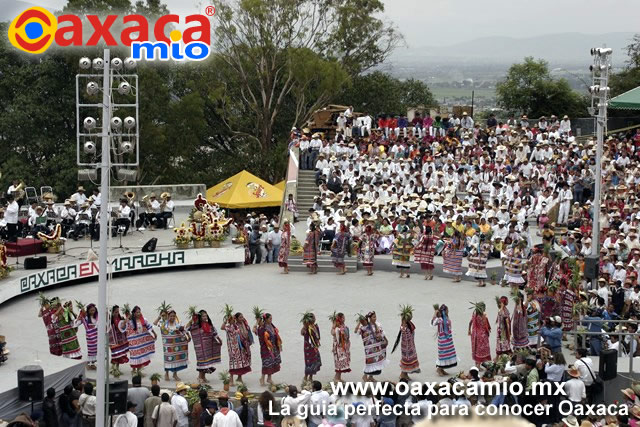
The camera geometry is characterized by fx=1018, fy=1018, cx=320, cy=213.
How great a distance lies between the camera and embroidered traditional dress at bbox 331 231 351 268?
2458cm

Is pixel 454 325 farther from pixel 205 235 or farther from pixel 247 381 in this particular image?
pixel 205 235

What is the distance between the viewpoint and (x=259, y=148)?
4791 centimetres

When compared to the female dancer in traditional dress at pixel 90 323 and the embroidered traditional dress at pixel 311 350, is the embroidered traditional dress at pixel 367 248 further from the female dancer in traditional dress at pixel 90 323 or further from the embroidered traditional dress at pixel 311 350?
the female dancer in traditional dress at pixel 90 323

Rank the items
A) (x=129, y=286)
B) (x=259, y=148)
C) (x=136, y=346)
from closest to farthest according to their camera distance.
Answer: (x=136, y=346) → (x=129, y=286) → (x=259, y=148)

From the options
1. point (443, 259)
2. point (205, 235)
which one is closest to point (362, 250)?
point (443, 259)

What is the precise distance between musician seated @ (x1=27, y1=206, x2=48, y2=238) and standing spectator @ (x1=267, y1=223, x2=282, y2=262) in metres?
5.60

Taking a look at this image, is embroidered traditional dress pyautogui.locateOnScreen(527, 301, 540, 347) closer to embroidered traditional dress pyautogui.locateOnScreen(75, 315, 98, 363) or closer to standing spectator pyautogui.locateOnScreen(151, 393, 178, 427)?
standing spectator pyautogui.locateOnScreen(151, 393, 178, 427)

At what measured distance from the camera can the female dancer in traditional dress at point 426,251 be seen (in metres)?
23.9

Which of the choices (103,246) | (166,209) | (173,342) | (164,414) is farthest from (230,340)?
(166,209)

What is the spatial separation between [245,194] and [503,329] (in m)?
17.0

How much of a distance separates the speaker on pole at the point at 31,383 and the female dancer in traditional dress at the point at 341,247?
11893 millimetres

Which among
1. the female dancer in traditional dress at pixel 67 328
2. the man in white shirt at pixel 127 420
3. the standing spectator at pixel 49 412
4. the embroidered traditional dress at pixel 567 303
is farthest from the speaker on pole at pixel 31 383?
the embroidered traditional dress at pixel 567 303

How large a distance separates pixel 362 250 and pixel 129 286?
5638 mm

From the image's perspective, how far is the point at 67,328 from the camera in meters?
16.9
